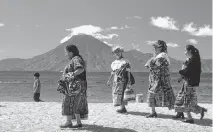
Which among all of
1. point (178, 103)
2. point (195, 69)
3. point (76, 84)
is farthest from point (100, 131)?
point (195, 69)

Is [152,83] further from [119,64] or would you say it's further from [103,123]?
[103,123]

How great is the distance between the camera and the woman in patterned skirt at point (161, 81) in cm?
790

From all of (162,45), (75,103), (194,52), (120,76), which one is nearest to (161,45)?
(162,45)

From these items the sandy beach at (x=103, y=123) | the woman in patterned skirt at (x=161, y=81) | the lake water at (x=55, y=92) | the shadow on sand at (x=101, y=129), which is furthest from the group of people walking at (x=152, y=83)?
the lake water at (x=55, y=92)

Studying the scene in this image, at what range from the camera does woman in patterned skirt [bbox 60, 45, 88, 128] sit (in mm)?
6355

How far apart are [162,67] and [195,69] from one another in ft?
3.00

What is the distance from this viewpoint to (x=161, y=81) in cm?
793

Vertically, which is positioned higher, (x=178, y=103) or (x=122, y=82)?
(x=122, y=82)

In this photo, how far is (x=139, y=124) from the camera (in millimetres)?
7285

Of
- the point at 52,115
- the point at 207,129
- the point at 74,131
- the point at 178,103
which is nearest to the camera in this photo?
the point at 74,131

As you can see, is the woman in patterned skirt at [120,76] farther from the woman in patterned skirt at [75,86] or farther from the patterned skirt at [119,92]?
the woman in patterned skirt at [75,86]

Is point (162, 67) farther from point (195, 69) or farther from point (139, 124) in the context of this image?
point (139, 124)

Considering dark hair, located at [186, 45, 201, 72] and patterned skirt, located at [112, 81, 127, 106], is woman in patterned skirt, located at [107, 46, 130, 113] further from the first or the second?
dark hair, located at [186, 45, 201, 72]

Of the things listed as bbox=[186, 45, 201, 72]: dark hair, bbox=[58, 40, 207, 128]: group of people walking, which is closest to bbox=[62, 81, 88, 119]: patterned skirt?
bbox=[58, 40, 207, 128]: group of people walking
